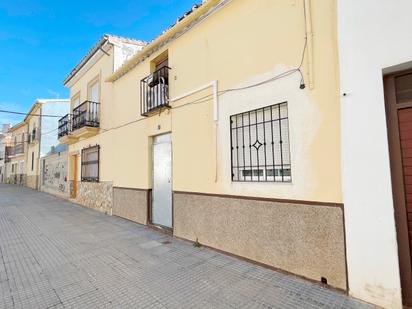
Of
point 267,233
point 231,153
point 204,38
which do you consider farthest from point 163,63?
point 267,233

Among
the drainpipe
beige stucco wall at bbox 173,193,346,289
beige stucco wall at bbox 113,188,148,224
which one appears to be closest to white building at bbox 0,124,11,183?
beige stucco wall at bbox 113,188,148,224

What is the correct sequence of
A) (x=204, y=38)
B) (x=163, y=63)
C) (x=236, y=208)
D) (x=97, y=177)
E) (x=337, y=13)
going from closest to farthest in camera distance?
(x=337, y=13) → (x=236, y=208) → (x=204, y=38) → (x=163, y=63) → (x=97, y=177)

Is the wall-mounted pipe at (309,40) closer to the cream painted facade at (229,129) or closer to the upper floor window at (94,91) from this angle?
the cream painted facade at (229,129)

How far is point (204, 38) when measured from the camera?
18.4ft

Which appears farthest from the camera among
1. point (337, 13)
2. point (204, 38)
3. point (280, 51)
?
point (204, 38)

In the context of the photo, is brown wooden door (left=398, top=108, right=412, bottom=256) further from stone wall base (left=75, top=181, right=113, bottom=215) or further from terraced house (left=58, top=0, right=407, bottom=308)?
stone wall base (left=75, top=181, right=113, bottom=215)

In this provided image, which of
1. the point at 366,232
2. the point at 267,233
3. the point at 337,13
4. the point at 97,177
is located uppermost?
the point at 337,13

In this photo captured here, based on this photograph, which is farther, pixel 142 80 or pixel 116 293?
pixel 142 80

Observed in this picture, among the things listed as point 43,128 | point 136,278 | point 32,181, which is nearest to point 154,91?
point 136,278

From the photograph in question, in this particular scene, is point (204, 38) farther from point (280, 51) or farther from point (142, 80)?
point (142, 80)

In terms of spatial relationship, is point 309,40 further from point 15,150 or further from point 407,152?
point 15,150

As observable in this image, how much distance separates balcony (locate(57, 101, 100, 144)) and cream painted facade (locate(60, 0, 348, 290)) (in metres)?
3.54

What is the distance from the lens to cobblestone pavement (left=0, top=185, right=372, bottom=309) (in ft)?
10.4

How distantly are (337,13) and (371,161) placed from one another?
2092 mm
